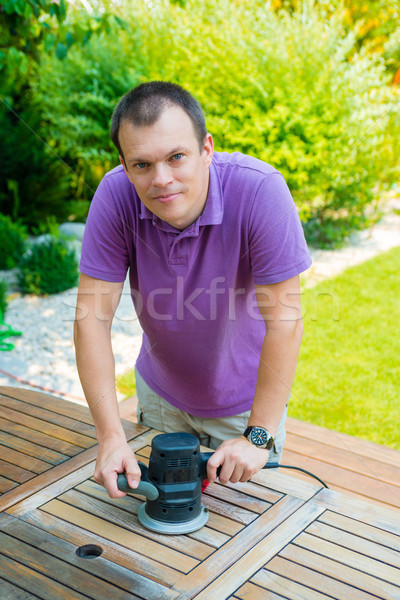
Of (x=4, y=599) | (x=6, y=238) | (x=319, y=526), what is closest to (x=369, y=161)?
(x=6, y=238)

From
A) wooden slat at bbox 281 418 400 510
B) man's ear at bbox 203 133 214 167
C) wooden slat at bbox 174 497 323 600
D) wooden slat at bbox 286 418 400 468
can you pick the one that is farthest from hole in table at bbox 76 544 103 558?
wooden slat at bbox 286 418 400 468

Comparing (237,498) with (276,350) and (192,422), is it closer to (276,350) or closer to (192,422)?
(276,350)

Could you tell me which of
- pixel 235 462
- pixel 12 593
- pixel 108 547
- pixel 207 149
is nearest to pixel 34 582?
pixel 12 593

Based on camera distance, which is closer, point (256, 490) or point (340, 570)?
point (340, 570)

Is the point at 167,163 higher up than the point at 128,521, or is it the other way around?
the point at 167,163

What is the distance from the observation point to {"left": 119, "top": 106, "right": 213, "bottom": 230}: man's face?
149cm

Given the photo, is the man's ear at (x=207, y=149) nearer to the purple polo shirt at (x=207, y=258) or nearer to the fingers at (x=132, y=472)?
the purple polo shirt at (x=207, y=258)

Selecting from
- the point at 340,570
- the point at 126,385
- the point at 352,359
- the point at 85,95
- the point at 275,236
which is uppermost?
the point at 85,95

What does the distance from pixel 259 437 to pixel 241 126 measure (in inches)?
224

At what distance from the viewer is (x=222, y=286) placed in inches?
66.4

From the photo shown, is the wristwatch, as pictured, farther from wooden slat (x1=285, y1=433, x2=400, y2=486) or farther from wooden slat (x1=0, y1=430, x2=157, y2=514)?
wooden slat (x1=285, y1=433, x2=400, y2=486)

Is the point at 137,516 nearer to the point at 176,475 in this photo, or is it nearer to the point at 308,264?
the point at 176,475

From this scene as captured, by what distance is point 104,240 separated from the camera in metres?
1.69

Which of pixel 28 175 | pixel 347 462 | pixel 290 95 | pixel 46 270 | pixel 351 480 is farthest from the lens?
pixel 28 175
